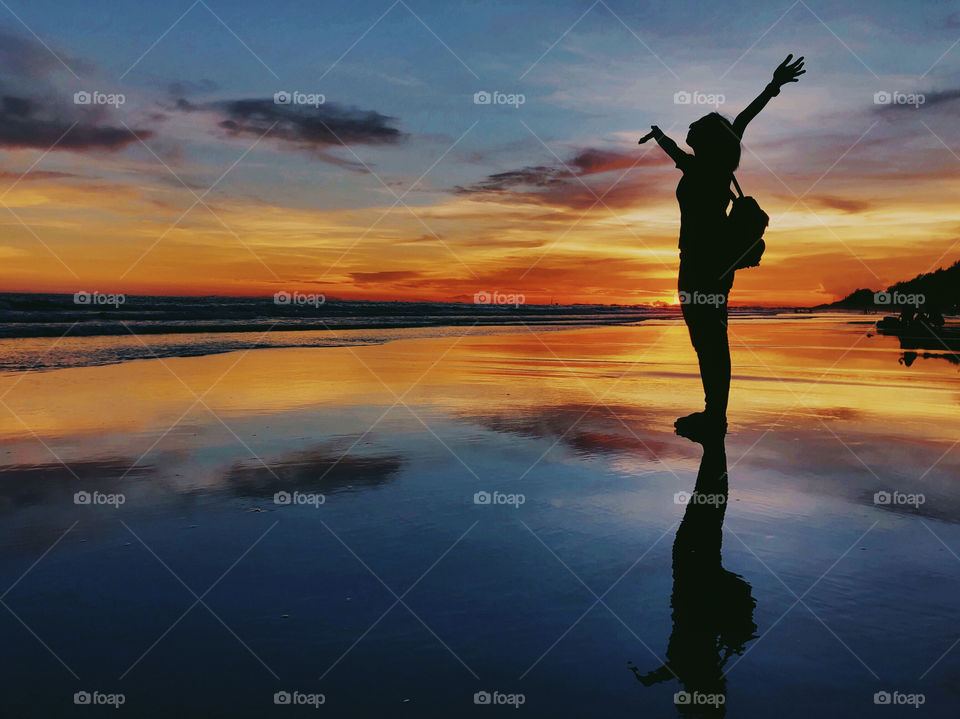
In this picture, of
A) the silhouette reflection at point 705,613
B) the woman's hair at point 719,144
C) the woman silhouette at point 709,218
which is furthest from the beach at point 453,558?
the woman's hair at point 719,144

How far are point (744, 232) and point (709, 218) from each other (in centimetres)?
25

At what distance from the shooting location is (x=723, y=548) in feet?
17.6

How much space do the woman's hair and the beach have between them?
2906 mm

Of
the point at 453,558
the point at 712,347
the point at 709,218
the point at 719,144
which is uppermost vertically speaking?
the point at 719,144

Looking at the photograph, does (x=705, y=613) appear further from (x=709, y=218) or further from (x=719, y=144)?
(x=719, y=144)

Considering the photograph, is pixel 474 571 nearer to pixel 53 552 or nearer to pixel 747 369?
pixel 53 552

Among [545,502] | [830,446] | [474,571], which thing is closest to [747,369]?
[830,446]

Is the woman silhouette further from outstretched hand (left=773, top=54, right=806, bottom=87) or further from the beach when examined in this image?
the beach

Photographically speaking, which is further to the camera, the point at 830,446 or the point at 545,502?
the point at 830,446

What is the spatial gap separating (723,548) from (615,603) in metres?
1.43

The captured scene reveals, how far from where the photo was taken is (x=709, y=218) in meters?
4.65

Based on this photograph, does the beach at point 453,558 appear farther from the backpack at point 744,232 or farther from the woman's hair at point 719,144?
the woman's hair at point 719,144

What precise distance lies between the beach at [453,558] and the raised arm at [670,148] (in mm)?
2933

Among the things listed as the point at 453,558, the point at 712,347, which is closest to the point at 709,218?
the point at 712,347
